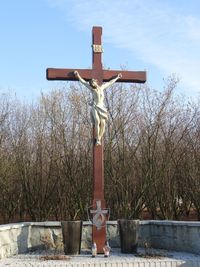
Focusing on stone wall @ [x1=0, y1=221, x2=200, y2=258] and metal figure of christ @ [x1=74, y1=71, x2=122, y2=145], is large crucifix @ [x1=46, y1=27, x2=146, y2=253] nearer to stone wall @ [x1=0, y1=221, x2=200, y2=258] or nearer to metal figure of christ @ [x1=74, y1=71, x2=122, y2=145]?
metal figure of christ @ [x1=74, y1=71, x2=122, y2=145]

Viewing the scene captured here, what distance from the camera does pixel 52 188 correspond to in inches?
754

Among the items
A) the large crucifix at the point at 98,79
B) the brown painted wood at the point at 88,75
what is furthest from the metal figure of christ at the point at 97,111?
the brown painted wood at the point at 88,75

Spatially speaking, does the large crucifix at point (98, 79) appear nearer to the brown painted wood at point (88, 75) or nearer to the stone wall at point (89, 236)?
the brown painted wood at point (88, 75)

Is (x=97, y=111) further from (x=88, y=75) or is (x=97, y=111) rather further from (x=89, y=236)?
(x=89, y=236)

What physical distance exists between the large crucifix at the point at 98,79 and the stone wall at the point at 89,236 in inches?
42.1

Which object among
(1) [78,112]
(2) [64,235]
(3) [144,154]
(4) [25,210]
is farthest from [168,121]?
(2) [64,235]

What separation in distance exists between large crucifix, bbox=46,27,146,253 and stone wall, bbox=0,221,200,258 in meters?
1.07

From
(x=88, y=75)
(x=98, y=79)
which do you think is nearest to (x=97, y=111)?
(x=98, y=79)

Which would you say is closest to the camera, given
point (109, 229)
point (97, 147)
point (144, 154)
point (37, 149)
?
point (97, 147)

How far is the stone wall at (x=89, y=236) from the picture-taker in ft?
30.3

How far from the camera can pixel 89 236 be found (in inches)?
412

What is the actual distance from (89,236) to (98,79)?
3747 mm

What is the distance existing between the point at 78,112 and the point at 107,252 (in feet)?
32.3

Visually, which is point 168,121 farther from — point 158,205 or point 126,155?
point 158,205
